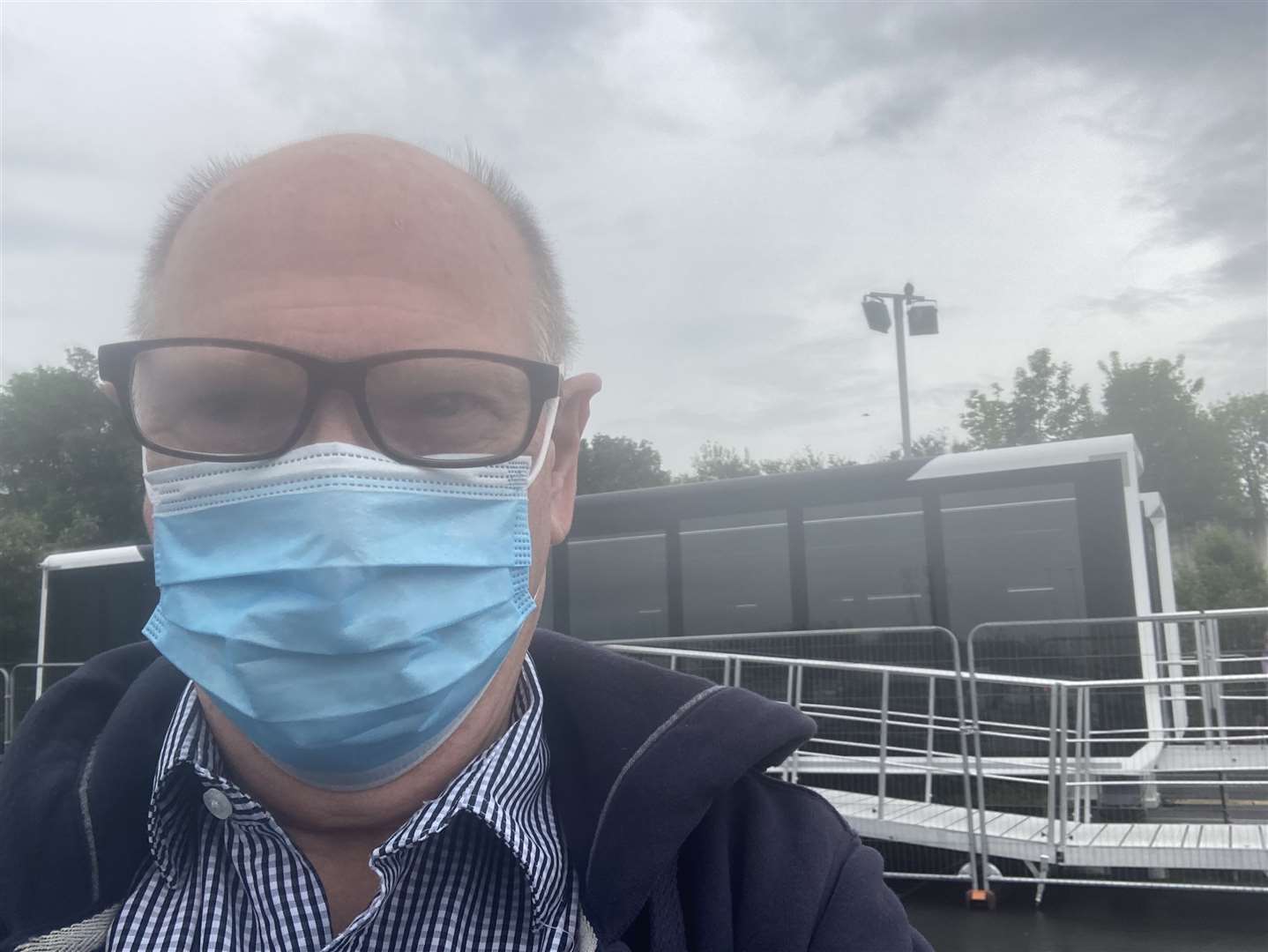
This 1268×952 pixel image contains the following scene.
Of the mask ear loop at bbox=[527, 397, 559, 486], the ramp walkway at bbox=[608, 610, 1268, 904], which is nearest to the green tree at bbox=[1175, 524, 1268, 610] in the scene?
the ramp walkway at bbox=[608, 610, 1268, 904]

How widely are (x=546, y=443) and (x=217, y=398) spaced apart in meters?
0.46

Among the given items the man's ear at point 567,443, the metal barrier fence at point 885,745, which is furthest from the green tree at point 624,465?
the man's ear at point 567,443

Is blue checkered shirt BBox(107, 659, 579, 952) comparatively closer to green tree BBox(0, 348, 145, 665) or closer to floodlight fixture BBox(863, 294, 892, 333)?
floodlight fixture BBox(863, 294, 892, 333)

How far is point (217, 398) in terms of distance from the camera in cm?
138

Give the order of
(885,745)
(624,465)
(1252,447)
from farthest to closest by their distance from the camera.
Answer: (1252,447), (624,465), (885,745)

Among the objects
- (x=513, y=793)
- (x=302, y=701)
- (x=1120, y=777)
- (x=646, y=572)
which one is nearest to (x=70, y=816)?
(x=302, y=701)

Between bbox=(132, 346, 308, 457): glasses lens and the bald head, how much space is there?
0.07 metres

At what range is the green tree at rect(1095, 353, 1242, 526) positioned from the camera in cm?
3503

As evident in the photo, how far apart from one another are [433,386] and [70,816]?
2.41ft

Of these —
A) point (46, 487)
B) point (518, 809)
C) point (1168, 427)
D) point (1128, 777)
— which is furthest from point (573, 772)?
point (1168, 427)

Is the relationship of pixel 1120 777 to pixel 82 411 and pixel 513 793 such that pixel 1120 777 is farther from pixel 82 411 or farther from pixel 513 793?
pixel 82 411

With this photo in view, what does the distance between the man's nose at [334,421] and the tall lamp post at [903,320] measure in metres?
14.6

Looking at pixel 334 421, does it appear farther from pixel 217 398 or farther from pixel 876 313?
pixel 876 313

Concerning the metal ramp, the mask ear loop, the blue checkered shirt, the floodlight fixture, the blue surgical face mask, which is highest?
the floodlight fixture
